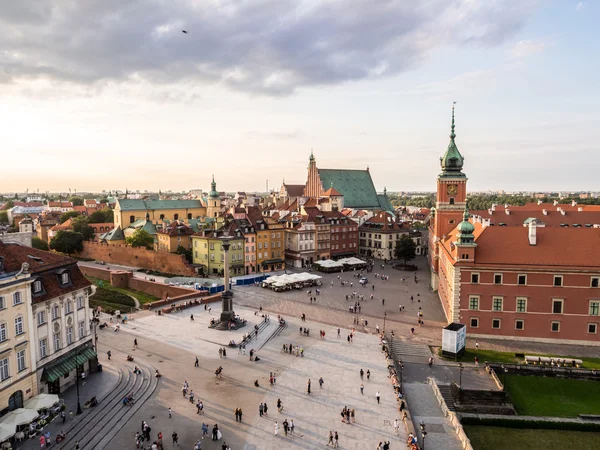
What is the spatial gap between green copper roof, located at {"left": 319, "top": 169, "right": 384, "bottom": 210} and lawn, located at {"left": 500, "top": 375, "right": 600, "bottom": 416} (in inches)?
3112

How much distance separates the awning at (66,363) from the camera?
27250mm

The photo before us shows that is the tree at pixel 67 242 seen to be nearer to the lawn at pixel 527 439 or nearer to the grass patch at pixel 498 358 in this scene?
the grass patch at pixel 498 358

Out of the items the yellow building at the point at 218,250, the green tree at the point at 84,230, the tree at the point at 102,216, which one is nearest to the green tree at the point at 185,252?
the yellow building at the point at 218,250

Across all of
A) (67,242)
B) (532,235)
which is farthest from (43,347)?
(67,242)

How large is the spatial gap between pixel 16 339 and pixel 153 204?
293 feet

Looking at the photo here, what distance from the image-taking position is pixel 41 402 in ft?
82.1

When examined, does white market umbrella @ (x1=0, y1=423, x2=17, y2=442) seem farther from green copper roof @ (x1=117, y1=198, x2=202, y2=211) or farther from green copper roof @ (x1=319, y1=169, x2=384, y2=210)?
green copper roof @ (x1=319, y1=169, x2=384, y2=210)

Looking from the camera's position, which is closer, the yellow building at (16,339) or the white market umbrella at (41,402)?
the yellow building at (16,339)

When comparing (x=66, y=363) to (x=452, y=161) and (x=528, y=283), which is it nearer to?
(x=528, y=283)

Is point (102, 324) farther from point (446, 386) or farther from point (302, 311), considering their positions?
point (446, 386)

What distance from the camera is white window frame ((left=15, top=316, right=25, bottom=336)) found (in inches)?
988

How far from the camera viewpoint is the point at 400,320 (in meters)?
46.8

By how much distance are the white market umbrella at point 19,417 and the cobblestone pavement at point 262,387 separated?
430 centimetres

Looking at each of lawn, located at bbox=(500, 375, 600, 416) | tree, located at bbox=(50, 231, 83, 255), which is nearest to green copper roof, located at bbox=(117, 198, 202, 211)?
tree, located at bbox=(50, 231, 83, 255)
